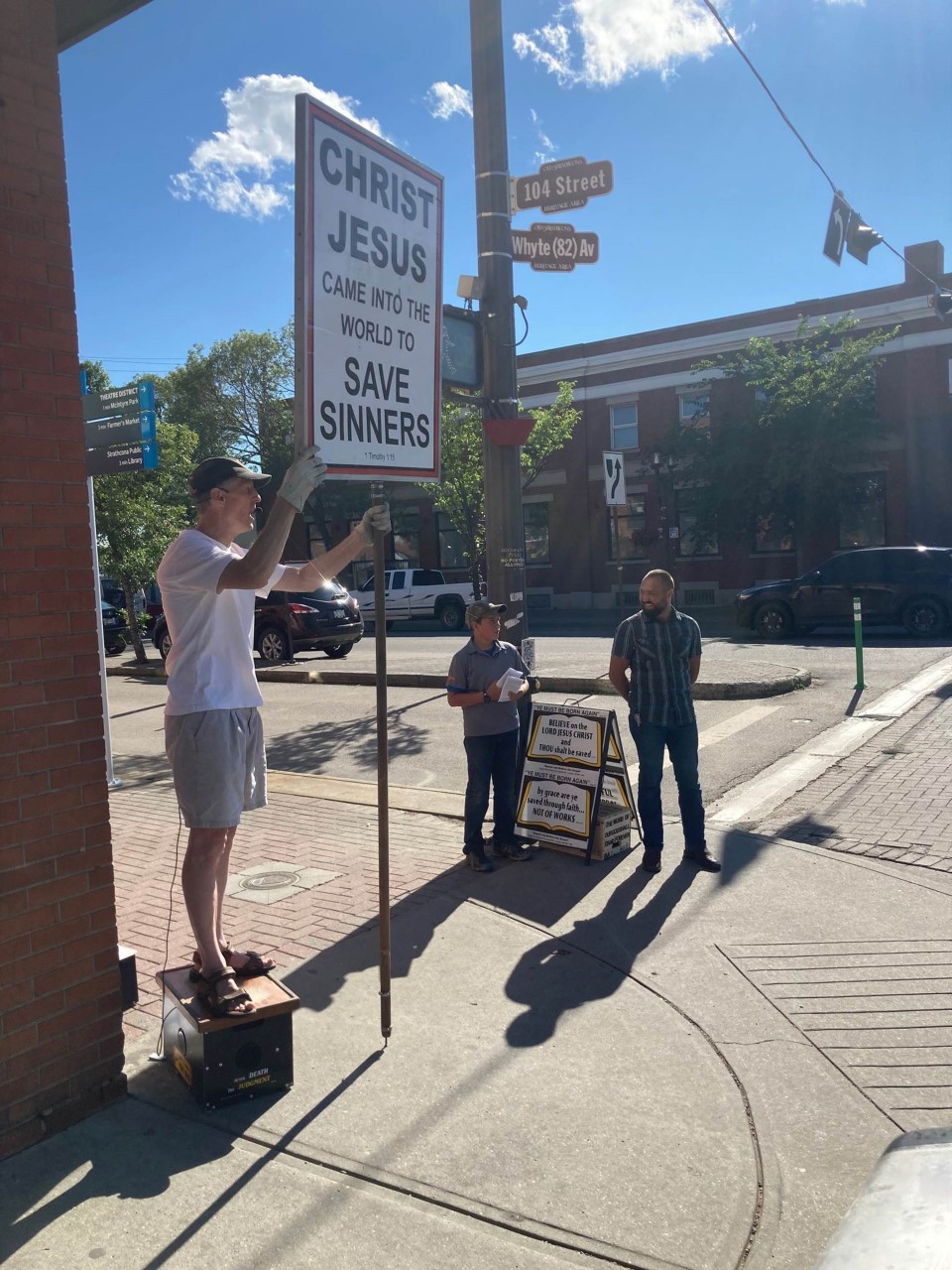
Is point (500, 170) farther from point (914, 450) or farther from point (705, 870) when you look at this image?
point (914, 450)

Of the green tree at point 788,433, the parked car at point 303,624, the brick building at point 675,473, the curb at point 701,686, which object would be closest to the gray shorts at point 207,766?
the curb at point 701,686

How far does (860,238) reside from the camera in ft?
41.4

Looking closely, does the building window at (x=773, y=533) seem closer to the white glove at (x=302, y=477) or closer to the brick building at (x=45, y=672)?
the white glove at (x=302, y=477)

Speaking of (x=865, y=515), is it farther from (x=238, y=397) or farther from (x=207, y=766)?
(x=207, y=766)

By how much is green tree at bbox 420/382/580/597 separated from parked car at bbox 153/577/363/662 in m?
2.58

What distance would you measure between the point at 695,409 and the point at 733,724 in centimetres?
2434

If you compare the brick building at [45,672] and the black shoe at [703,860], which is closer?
the brick building at [45,672]

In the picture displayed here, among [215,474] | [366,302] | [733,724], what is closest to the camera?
[215,474]

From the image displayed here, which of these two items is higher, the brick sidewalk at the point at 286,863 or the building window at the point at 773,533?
the building window at the point at 773,533

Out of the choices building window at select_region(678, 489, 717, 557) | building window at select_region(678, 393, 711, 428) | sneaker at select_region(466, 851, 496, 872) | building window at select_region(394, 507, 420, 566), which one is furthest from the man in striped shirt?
building window at select_region(394, 507, 420, 566)

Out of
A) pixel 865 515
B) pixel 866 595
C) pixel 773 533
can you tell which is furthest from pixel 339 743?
pixel 865 515

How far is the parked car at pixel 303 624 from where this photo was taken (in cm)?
1892

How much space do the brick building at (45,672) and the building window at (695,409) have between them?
2943cm

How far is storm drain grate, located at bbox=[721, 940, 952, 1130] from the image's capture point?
11.7 feet
